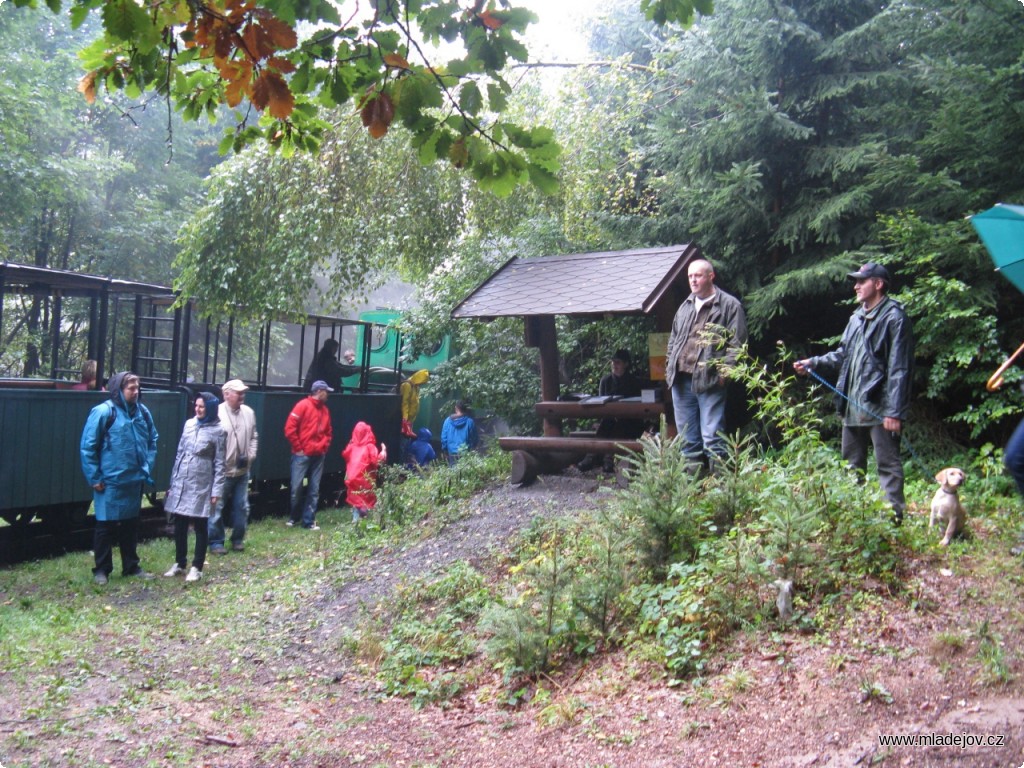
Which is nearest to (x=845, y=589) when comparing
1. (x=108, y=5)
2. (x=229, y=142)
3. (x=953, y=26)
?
(x=229, y=142)

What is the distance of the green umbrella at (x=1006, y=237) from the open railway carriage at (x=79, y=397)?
9.39m

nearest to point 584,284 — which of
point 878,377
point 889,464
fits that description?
point 878,377

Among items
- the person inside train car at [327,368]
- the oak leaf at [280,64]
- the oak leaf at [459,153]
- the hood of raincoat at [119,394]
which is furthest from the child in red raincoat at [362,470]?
the oak leaf at [280,64]

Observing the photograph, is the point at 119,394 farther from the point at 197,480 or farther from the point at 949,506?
the point at 949,506

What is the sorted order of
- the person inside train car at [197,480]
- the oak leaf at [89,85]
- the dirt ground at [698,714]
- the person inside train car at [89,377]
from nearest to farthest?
the dirt ground at [698,714], the oak leaf at [89,85], the person inside train car at [197,480], the person inside train car at [89,377]

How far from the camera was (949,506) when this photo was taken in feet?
19.6

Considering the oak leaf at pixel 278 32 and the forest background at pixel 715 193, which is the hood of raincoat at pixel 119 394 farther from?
the oak leaf at pixel 278 32

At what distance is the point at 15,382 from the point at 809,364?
348 inches

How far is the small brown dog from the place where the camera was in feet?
19.4

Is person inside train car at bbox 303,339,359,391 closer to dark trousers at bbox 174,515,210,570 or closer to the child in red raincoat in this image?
the child in red raincoat

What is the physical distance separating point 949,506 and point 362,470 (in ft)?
26.8

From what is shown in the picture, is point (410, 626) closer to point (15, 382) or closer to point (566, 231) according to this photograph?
point (15, 382)

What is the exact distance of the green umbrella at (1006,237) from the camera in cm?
489

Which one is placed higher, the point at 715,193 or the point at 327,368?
the point at 715,193
